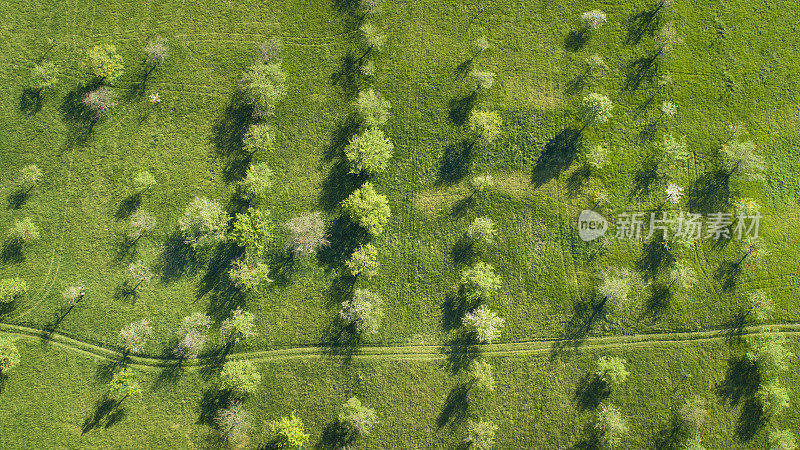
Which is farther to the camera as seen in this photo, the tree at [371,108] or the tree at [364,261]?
the tree at [371,108]

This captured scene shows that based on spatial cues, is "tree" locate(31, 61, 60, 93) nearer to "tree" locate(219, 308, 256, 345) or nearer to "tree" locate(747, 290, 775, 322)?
"tree" locate(219, 308, 256, 345)

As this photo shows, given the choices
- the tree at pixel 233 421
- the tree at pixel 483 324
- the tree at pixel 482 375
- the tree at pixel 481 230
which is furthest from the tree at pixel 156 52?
the tree at pixel 482 375

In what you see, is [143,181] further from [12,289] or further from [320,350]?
[320,350]

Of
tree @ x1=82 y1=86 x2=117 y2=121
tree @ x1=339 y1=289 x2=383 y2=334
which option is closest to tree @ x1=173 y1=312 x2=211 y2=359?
tree @ x1=339 y1=289 x2=383 y2=334

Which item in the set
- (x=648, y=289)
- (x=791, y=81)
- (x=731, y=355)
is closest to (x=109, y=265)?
(x=648, y=289)

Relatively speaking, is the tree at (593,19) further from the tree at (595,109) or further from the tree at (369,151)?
the tree at (369,151)

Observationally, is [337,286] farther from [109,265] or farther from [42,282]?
[42,282]

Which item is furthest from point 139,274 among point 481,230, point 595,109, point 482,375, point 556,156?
point 595,109
